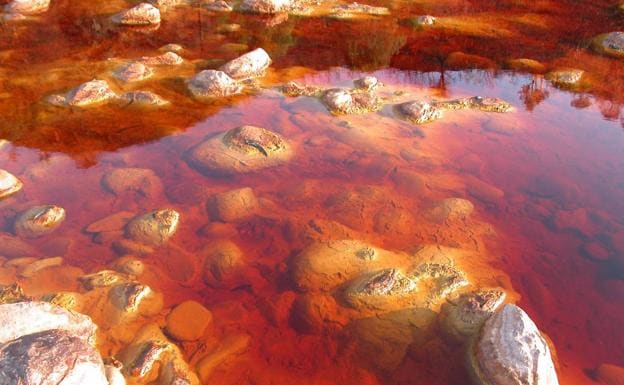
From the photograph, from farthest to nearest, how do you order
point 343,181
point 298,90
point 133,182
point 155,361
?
1. point 298,90
2. point 343,181
3. point 133,182
4. point 155,361

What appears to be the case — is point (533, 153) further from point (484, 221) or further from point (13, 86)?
point (13, 86)

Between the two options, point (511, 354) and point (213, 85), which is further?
point (213, 85)

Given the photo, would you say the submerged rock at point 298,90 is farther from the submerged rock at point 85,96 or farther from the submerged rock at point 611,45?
the submerged rock at point 611,45

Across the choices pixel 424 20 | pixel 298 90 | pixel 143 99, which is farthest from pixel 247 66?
pixel 424 20

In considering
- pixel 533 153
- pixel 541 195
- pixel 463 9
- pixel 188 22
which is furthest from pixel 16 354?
pixel 463 9

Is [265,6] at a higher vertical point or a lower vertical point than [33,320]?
higher

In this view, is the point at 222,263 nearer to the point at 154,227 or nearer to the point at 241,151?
the point at 154,227

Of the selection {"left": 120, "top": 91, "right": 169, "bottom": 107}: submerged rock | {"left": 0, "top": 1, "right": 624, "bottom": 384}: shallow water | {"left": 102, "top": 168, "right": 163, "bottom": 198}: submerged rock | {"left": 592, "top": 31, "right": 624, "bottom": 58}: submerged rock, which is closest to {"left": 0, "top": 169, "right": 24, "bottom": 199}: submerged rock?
{"left": 0, "top": 1, "right": 624, "bottom": 384}: shallow water
